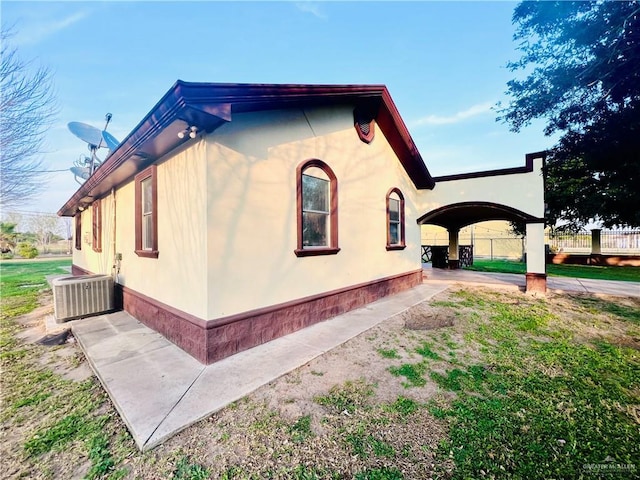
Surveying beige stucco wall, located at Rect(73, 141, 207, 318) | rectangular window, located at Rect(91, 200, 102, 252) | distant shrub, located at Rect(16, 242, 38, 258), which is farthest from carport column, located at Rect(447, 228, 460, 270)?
distant shrub, located at Rect(16, 242, 38, 258)

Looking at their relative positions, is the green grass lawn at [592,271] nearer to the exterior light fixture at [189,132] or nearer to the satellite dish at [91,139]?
the exterior light fixture at [189,132]

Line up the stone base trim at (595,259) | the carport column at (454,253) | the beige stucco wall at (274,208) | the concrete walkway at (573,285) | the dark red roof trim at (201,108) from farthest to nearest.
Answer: the stone base trim at (595,259) < the carport column at (454,253) < the concrete walkway at (573,285) < the beige stucco wall at (274,208) < the dark red roof trim at (201,108)

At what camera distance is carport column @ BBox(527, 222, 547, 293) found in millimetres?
8289

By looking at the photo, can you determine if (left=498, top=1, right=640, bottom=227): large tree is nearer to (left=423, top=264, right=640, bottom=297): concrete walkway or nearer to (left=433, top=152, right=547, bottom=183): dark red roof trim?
(left=433, top=152, right=547, bottom=183): dark red roof trim

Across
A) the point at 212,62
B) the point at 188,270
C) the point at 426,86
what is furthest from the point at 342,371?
the point at 426,86

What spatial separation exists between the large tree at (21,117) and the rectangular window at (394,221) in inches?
448

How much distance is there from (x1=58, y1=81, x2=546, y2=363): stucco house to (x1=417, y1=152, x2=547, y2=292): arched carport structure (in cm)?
6

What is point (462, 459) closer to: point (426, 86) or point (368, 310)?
point (368, 310)

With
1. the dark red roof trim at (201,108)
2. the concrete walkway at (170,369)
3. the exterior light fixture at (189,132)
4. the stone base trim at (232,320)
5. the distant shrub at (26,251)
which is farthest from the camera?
the distant shrub at (26,251)

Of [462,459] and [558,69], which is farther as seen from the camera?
[558,69]

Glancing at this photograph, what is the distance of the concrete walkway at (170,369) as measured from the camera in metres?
2.60

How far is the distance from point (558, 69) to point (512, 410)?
8.31m

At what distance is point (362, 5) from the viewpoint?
298 inches

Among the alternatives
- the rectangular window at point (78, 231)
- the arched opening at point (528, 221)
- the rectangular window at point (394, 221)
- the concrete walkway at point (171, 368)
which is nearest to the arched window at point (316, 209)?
the concrete walkway at point (171, 368)
